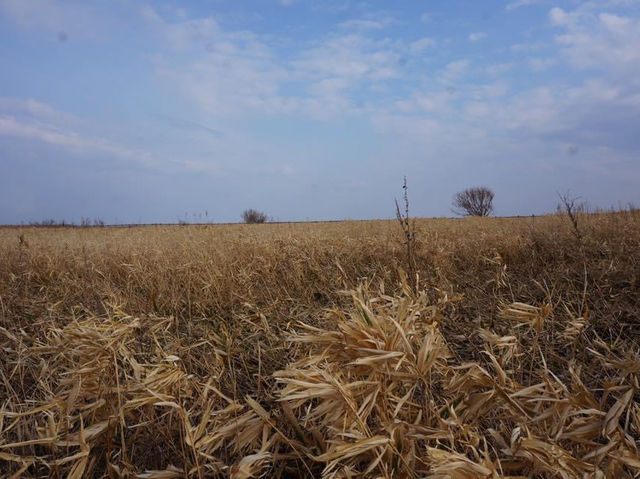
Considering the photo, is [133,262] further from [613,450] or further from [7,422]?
[613,450]

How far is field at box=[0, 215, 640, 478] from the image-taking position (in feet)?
4.41

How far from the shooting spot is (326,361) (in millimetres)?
1643

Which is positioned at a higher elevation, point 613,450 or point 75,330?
point 75,330

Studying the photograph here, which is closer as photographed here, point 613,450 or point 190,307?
point 613,450

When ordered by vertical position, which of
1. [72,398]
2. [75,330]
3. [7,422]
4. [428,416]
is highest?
[75,330]

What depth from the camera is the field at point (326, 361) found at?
4.41 ft

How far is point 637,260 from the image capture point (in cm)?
413

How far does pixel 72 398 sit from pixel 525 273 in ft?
14.1

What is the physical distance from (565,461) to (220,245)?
5823mm

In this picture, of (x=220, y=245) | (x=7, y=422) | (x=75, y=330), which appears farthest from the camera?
(x=220, y=245)

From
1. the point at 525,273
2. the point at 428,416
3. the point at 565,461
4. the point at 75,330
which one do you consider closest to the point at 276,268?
the point at 525,273

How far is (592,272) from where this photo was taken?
3.90 metres

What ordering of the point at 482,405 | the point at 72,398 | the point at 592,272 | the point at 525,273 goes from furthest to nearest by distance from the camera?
the point at 525,273 < the point at 592,272 < the point at 72,398 < the point at 482,405

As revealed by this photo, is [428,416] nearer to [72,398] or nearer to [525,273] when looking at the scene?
[72,398]
